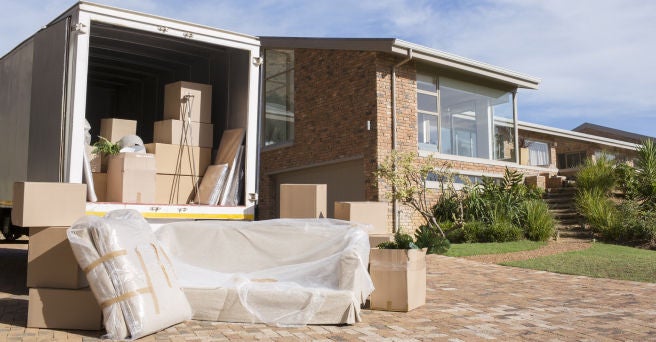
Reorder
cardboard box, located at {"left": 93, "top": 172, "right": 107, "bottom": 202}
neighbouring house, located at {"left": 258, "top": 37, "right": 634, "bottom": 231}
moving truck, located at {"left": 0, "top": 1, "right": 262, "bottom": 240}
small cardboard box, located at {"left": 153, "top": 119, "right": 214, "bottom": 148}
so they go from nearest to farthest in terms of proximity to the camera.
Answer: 1. moving truck, located at {"left": 0, "top": 1, "right": 262, "bottom": 240}
2. cardboard box, located at {"left": 93, "top": 172, "right": 107, "bottom": 202}
3. small cardboard box, located at {"left": 153, "top": 119, "right": 214, "bottom": 148}
4. neighbouring house, located at {"left": 258, "top": 37, "right": 634, "bottom": 231}

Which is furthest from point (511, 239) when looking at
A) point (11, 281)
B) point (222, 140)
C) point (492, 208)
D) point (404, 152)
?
point (11, 281)

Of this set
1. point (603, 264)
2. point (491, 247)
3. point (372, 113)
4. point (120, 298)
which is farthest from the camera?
point (372, 113)

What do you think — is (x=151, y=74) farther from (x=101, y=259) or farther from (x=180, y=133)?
(x=101, y=259)

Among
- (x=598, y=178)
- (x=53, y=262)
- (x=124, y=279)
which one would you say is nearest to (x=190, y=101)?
(x=53, y=262)

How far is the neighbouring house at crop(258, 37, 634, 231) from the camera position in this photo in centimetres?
1305

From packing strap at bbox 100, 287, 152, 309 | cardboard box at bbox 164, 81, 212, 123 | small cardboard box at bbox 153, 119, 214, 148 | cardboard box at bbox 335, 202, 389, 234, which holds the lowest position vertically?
packing strap at bbox 100, 287, 152, 309

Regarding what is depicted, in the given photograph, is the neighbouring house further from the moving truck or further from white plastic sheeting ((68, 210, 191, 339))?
white plastic sheeting ((68, 210, 191, 339))

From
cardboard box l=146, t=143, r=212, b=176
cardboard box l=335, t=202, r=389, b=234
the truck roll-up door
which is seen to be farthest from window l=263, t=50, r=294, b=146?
the truck roll-up door

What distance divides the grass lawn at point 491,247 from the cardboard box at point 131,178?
577 centimetres

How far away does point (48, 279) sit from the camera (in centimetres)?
495

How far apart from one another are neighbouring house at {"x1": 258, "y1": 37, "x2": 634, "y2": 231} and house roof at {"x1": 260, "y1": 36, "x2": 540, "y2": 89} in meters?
0.02

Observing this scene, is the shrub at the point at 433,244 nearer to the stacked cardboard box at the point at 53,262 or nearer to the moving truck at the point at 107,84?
the moving truck at the point at 107,84

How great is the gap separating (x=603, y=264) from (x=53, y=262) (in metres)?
8.06

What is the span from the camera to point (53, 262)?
499cm
